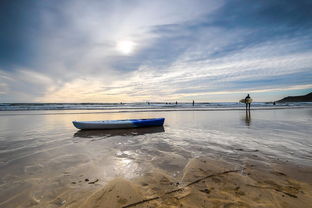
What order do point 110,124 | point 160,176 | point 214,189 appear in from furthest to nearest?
1. point 110,124
2. point 160,176
3. point 214,189

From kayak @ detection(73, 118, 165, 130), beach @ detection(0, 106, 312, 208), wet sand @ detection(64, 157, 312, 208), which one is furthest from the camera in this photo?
kayak @ detection(73, 118, 165, 130)

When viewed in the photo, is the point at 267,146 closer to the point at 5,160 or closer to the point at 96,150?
the point at 96,150

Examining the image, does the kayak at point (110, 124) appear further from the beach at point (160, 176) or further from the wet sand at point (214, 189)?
the wet sand at point (214, 189)

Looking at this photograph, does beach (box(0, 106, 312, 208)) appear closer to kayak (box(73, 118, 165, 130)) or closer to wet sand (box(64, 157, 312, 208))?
wet sand (box(64, 157, 312, 208))

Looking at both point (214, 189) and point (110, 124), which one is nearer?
point (214, 189)

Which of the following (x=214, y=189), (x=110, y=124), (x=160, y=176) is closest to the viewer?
(x=214, y=189)

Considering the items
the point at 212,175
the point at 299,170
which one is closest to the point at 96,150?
the point at 212,175

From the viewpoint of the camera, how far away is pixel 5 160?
4793 millimetres

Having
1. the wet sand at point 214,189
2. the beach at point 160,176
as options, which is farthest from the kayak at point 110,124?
the wet sand at point 214,189

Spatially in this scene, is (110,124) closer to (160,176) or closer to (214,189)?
(160,176)

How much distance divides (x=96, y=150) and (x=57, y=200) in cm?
306

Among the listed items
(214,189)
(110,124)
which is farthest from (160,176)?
(110,124)

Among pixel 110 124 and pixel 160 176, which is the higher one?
pixel 110 124

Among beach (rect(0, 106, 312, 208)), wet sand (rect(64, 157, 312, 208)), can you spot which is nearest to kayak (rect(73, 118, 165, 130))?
beach (rect(0, 106, 312, 208))
